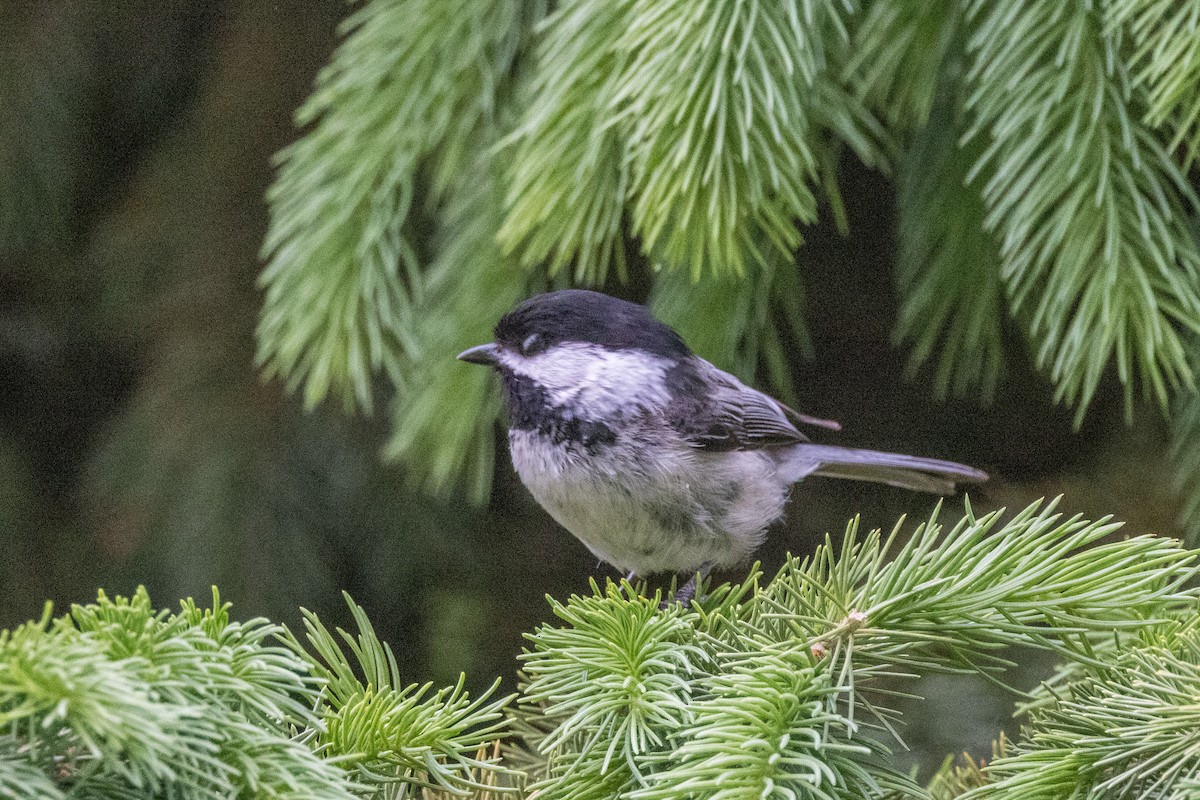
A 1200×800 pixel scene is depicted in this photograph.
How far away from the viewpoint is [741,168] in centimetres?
81

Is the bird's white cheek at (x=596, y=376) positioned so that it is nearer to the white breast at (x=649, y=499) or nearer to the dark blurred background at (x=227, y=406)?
the white breast at (x=649, y=499)

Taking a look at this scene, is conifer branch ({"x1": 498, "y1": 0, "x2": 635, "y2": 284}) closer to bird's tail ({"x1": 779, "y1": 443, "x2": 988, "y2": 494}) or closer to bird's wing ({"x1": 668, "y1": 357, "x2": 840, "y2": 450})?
bird's wing ({"x1": 668, "y1": 357, "x2": 840, "y2": 450})

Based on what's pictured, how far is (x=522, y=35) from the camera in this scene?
1033 mm

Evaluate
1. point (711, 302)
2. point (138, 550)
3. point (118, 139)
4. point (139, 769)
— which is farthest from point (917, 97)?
point (118, 139)

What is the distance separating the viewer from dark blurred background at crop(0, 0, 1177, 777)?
1308 millimetres

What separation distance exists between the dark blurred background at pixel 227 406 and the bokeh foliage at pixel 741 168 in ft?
0.57

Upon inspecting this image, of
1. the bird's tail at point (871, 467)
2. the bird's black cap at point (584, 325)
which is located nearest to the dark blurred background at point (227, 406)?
the bird's tail at point (871, 467)

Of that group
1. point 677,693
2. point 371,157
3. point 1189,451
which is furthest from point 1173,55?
point 371,157

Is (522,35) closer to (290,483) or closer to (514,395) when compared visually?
(514,395)

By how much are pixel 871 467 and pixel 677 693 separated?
637 millimetres

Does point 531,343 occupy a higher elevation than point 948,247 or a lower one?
lower

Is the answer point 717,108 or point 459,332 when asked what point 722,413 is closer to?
point 459,332

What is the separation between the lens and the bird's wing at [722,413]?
1.14 metres

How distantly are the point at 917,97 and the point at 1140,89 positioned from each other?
0.58 feet
